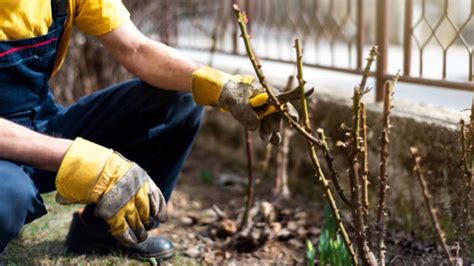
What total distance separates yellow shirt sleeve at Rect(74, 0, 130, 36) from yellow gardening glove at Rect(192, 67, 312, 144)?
0.38m

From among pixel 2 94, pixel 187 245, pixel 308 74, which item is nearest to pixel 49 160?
pixel 2 94

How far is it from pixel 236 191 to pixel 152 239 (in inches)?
45.4

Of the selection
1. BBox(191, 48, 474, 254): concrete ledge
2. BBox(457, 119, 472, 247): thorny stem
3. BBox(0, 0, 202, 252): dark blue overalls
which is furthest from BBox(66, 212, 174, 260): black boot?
BBox(457, 119, 472, 247): thorny stem

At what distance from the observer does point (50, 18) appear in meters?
2.61

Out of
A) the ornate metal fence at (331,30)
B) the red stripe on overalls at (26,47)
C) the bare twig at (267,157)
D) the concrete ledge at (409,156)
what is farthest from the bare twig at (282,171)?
the red stripe on overalls at (26,47)

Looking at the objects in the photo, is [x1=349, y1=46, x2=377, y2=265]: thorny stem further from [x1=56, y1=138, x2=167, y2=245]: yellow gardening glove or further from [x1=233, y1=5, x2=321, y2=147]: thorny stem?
[x1=56, y1=138, x2=167, y2=245]: yellow gardening glove

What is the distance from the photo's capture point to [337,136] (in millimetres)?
3682

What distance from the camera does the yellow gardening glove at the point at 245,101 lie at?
8.28ft

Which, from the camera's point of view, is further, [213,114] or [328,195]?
[213,114]

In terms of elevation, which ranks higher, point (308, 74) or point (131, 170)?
point (131, 170)

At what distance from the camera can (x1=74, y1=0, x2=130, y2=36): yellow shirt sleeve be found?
8.80ft

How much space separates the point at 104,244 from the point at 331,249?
0.93 meters

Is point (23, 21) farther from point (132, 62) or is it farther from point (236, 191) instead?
point (236, 191)

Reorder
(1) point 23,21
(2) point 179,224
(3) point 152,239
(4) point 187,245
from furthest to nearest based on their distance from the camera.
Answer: (2) point 179,224
(4) point 187,245
(3) point 152,239
(1) point 23,21
